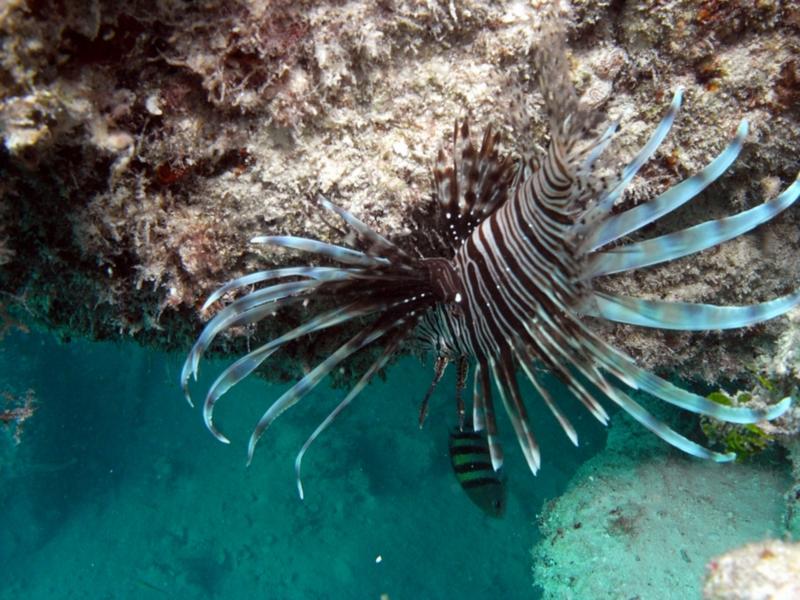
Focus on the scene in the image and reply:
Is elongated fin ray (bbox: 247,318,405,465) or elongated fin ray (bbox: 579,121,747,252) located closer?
elongated fin ray (bbox: 579,121,747,252)

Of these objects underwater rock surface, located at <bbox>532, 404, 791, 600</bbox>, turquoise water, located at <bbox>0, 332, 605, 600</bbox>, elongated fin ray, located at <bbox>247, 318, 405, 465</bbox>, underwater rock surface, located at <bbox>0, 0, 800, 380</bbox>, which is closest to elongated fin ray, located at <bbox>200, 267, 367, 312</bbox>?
elongated fin ray, located at <bbox>247, 318, 405, 465</bbox>

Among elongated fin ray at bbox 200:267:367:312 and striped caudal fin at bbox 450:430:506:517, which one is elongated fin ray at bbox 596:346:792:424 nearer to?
elongated fin ray at bbox 200:267:367:312

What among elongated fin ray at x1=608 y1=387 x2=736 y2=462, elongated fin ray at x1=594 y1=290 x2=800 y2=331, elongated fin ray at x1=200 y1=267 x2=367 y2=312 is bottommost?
elongated fin ray at x1=608 y1=387 x2=736 y2=462

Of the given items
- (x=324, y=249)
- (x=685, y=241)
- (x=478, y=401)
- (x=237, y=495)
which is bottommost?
(x=237, y=495)

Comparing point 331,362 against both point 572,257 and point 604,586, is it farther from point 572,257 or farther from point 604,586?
point 604,586

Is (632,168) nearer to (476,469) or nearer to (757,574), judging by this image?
(757,574)

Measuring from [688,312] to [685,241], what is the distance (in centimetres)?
24

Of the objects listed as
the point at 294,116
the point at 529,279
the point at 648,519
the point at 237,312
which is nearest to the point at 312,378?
the point at 237,312

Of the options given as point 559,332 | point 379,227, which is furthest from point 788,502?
point 379,227

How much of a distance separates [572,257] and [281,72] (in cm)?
142

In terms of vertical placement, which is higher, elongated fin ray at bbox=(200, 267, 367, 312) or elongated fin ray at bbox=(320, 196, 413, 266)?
elongated fin ray at bbox=(320, 196, 413, 266)

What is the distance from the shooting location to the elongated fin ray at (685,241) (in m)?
1.72

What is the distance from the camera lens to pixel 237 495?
39.3 feet

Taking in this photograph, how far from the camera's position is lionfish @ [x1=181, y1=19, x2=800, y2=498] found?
177 cm
